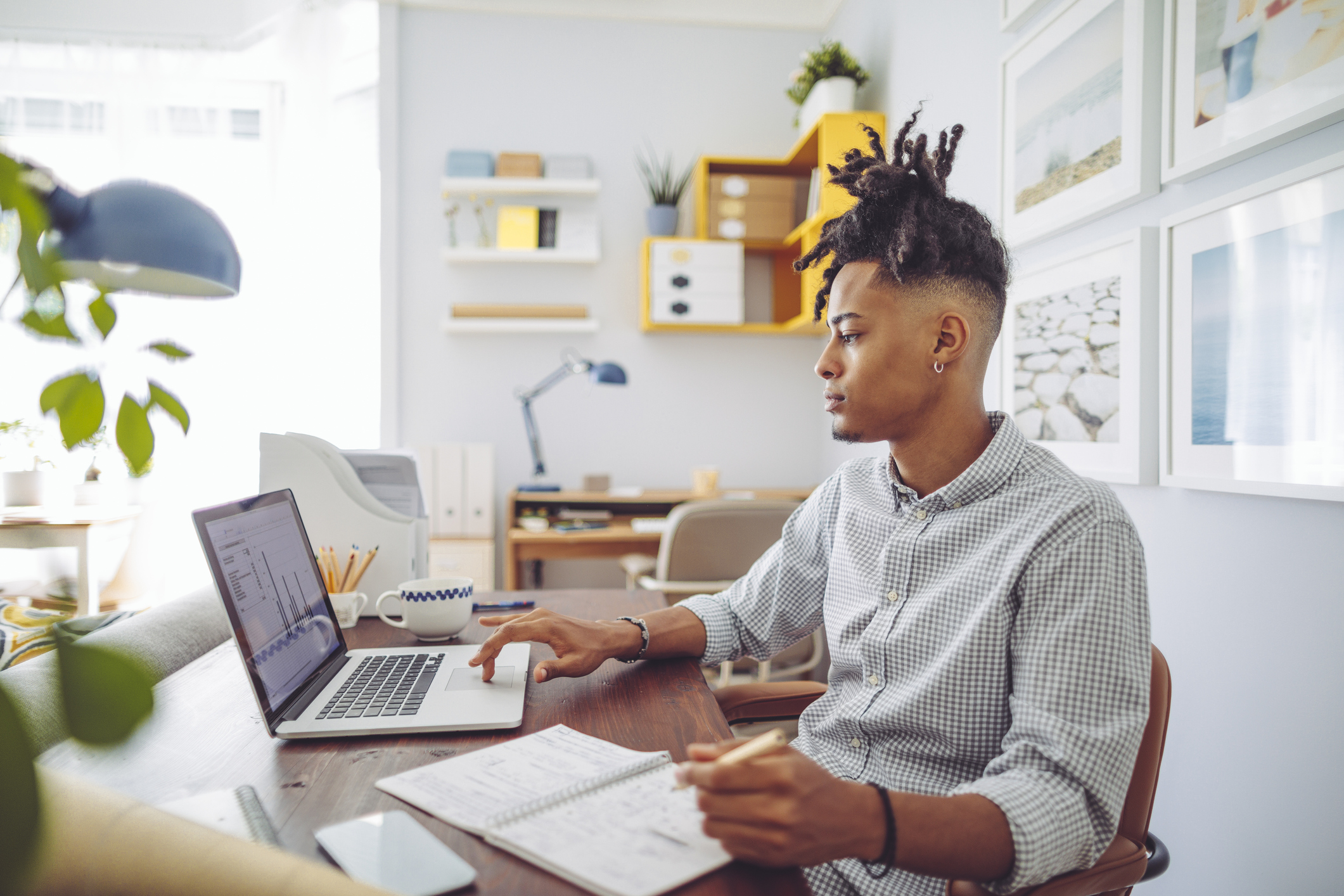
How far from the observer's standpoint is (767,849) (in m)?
0.58

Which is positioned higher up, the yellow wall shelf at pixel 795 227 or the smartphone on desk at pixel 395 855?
the yellow wall shelf at pixel 795 227

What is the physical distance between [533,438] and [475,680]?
2392 millimetres

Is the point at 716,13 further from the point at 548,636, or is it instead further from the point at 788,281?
the point at 548,636

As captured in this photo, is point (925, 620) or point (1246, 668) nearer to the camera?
point (925, 620)

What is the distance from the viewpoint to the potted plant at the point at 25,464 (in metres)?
3.10

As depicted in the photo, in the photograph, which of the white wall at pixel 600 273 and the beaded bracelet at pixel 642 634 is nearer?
the beaded bracelet at pixel 642 634

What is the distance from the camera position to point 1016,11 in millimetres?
1943

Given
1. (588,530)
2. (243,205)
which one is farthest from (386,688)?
(243,205)

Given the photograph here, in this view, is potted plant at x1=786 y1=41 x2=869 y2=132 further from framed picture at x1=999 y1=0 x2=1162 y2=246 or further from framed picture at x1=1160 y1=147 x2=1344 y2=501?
framed picture at x1=1160 y1=147 x2=1344 y2=501

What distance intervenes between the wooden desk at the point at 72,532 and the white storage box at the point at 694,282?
2.28 m

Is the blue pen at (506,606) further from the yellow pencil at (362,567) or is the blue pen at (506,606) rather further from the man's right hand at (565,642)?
the man's right hand at (565,642)

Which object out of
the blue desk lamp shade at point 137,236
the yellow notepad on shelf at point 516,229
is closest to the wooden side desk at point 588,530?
the yellow notepad on shelf at point 516,229

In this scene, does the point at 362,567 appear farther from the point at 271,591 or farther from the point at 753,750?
the point at 753,750

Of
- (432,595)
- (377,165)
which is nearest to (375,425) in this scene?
(377,165)
